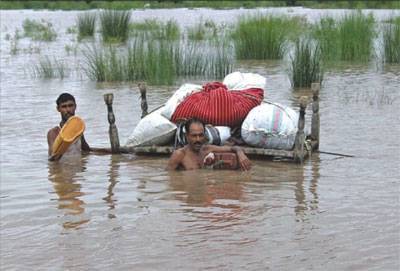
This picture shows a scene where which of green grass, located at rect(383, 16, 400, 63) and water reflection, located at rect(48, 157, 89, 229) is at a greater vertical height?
green grass, located at rect(383, 16, 400, 63)

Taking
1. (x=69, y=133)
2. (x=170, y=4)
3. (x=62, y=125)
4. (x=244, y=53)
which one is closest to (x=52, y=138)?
(x=62, y=125)

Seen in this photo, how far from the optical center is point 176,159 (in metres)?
7.27

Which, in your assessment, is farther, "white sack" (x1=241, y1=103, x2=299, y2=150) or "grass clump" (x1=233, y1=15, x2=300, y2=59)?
"grass clump" (x1=233, y1=15, x2=300, y2=59)

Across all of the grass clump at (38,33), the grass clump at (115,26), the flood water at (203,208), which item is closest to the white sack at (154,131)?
the flood water at (203,208)

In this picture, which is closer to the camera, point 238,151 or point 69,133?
point 238,151

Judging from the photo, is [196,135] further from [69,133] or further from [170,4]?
[170,4]

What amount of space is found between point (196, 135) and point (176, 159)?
34 centimetres

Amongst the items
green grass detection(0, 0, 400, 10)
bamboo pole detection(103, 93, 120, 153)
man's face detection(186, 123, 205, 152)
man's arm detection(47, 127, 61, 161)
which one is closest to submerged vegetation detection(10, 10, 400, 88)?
bamboo pole detection(103, 93, 120, 153)

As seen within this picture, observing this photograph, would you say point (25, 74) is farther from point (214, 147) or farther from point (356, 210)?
point (356, 210)

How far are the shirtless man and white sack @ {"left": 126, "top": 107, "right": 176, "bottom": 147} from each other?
1.61 ft

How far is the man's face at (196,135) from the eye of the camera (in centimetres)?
707

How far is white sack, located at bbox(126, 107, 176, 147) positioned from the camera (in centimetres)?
777

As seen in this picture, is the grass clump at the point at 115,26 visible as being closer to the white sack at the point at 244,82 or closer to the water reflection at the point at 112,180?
the white sack at the point at 244,82

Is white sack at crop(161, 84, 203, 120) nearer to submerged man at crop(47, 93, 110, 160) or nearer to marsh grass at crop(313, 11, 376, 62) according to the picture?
submerged man at crop(47, 93, 110, 160)
